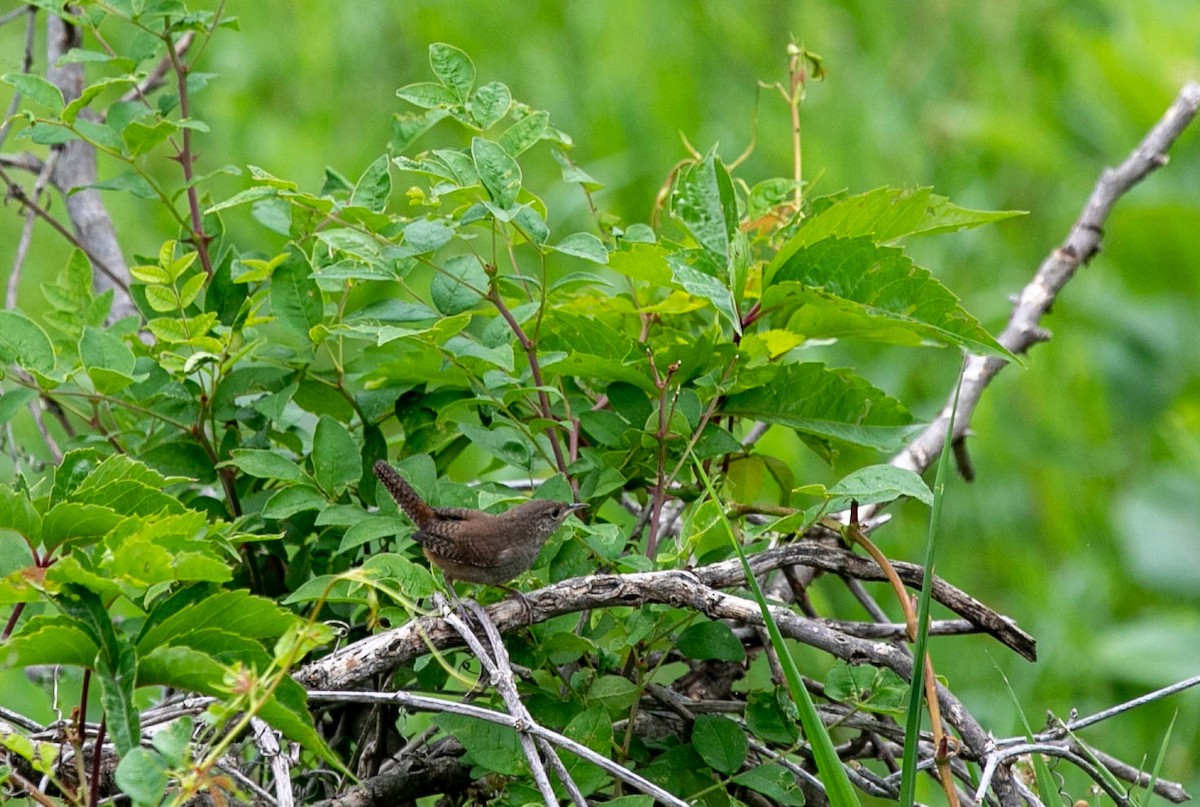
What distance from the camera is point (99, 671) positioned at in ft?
4.51

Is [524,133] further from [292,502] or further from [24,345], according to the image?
[24,345]

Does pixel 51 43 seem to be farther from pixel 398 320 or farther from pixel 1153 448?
pixel 1153 448

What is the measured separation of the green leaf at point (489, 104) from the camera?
193 cm

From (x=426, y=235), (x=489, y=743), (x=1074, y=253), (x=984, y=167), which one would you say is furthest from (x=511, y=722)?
(x=984, y=167)

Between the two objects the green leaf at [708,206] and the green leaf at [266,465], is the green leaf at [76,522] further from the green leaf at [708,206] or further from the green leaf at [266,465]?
the green leaf at [708,206]

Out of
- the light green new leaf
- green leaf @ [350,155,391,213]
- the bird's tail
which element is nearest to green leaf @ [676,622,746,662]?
the bird's tail

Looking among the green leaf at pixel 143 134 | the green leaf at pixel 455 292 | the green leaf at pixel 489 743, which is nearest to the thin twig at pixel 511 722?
the green leaf at pixel 489 743

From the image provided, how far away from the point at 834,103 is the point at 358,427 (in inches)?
176

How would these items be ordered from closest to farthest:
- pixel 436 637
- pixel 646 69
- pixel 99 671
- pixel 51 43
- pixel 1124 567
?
1. pixel 99 671
2. pixel 436 637
3. pixel 51 43
4. pixel 1124 567
5. pixel 646 69

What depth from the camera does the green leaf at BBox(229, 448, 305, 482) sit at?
73.7 inches

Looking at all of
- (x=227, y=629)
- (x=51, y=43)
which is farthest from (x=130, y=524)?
(x=51, y=43)

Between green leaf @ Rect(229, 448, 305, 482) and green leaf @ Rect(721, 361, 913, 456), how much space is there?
0.60m

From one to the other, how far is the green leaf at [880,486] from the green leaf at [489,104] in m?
0.70

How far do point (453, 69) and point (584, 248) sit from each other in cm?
36
